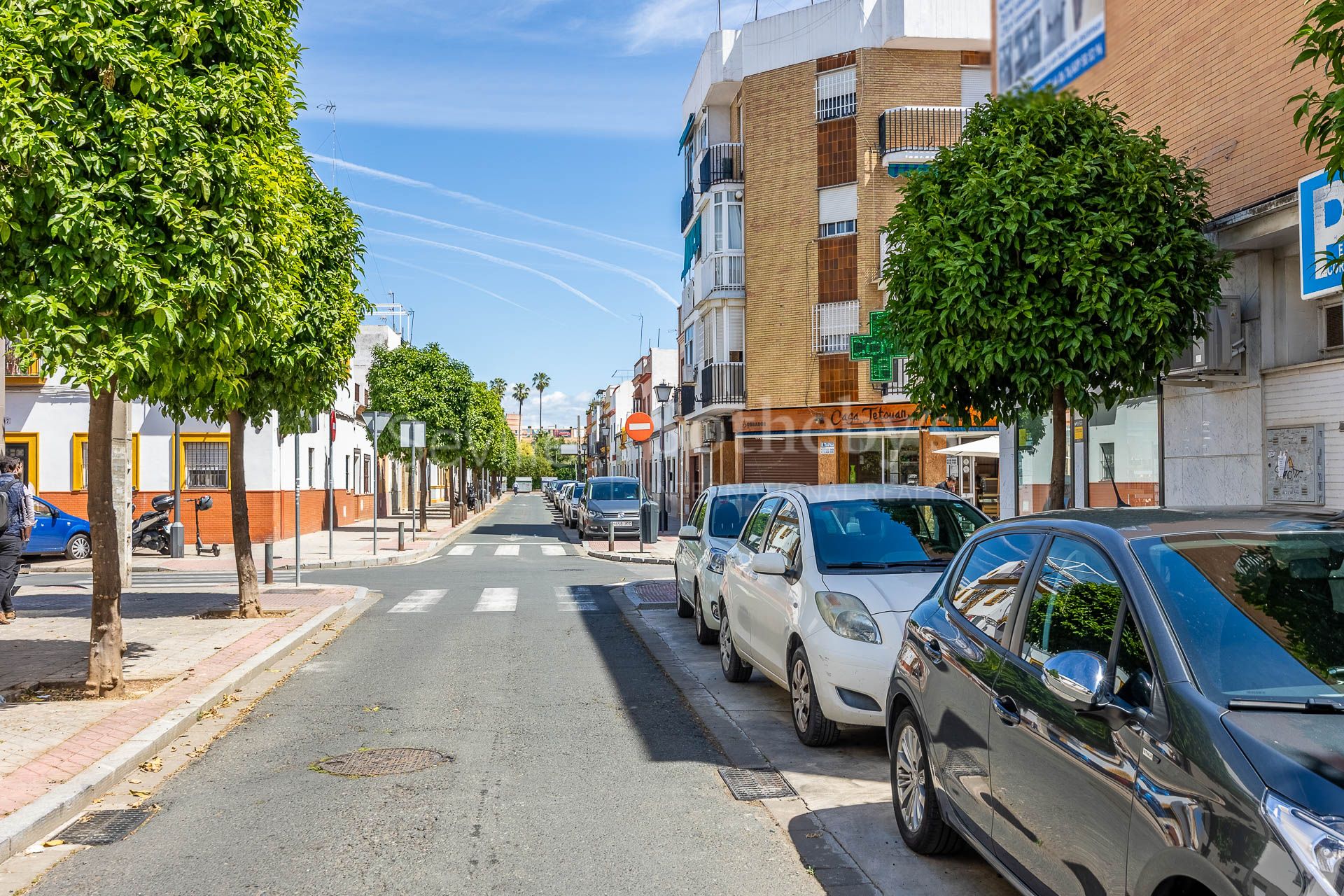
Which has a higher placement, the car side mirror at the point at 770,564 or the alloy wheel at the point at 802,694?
the car side mirror at the point at 770,564

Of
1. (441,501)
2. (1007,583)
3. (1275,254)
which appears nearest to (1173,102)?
(1275,254)

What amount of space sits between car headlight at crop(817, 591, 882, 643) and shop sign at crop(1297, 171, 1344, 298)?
4820 millimetres

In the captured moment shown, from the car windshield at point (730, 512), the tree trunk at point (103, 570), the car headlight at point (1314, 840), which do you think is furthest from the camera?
the car windshield at point (730, 512)

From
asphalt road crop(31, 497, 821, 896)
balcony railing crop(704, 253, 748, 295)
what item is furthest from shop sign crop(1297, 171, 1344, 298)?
balcony railing crop(704, 253, 748, 295)

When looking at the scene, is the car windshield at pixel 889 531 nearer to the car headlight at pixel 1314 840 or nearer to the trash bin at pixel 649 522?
the car headlight at pixel 1314 840

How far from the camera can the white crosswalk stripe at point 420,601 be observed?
15.7 m

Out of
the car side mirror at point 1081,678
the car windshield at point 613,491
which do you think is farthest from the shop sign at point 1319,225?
the car windshield at point 613,491

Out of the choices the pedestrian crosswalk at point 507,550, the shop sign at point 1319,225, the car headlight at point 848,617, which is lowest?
the pedestrian crosswalk at point 507,550

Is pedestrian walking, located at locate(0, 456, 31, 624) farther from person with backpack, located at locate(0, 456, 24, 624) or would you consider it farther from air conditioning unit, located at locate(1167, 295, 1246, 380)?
air conditioning unit, located at locate(1167, 295, 1246, 380)

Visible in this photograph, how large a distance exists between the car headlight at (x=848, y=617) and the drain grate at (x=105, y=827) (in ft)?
12.9

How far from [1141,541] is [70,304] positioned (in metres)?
6.56

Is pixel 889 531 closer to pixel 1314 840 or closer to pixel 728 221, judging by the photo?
pixel 1314 840

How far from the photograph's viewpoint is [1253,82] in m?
11.3

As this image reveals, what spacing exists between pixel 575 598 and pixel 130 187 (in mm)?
10699
